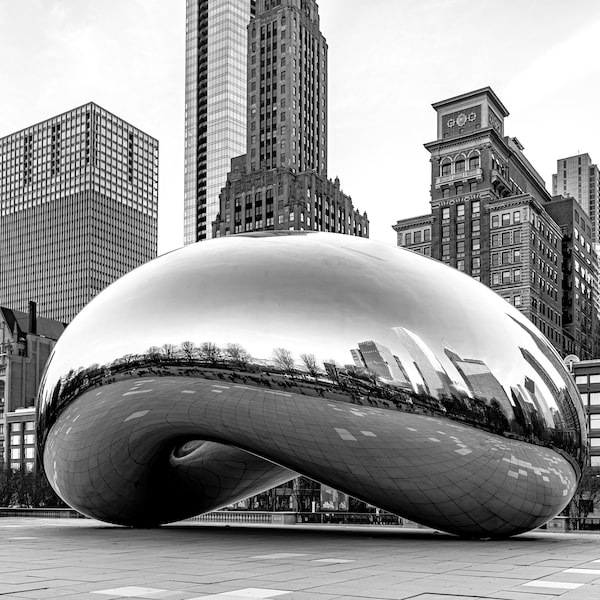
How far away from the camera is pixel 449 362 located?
1317cm

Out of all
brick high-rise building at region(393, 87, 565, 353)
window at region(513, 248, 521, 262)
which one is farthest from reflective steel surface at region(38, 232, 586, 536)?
window at region(513, 248, 521, 262)

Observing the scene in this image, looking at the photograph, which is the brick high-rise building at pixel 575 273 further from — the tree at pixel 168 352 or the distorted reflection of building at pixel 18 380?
the tree at pixel 168 352

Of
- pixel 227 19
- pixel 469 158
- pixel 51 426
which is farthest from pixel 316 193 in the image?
pixel 51 426

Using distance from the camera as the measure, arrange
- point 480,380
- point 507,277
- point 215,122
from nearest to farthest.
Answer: point 480,380 → point 507,277 → point 215,122

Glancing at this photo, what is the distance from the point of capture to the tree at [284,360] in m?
12.9

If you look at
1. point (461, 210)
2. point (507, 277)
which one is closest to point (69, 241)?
point (461, 210)

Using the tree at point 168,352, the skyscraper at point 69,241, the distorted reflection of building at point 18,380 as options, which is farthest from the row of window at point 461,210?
the tree at point 168,352

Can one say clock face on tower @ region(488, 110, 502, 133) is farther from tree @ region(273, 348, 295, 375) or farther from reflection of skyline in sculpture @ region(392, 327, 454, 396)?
tree @ region(273, 348, 295, 375)

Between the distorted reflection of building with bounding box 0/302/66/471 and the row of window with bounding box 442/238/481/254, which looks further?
the row of window with bounding box 442/238/481/254

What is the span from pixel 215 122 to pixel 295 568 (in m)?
192

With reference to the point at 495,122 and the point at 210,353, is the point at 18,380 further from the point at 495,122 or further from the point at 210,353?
the point at 210,353

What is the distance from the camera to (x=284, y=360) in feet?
42.5

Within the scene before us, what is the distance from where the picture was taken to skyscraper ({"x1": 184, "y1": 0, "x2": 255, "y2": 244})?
194625 millimetres

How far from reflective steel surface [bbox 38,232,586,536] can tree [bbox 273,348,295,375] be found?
0.02m
